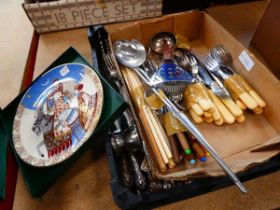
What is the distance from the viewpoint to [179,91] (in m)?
0.47

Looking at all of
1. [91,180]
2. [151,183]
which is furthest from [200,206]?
[91,180]

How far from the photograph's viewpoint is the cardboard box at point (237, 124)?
0.35m

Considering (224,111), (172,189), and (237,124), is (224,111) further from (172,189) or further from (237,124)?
(172,189)

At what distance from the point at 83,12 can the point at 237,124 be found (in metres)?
0.59

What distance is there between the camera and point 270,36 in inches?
21.6

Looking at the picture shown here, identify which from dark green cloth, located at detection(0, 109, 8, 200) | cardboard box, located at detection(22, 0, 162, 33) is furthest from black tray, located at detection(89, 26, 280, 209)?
cardboard box, located at detection(22, 0, 162, 33)

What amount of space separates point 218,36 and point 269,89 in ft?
0.68

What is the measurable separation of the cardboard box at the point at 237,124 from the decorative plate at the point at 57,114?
0.11m

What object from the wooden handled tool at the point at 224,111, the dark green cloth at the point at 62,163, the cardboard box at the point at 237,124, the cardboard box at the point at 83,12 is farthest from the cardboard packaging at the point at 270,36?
the dark green cloth at the point at 62,163

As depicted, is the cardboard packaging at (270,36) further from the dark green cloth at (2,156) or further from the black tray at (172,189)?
the dark green cloth at (2,156)

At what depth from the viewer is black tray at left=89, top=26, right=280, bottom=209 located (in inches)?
13.9

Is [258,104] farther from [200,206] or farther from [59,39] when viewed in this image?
[59,39]

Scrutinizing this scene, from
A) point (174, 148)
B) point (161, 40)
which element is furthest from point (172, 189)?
point (161, 40)

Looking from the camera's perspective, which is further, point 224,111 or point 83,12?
point 83,12
